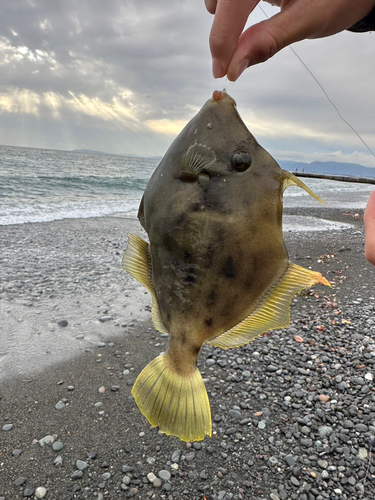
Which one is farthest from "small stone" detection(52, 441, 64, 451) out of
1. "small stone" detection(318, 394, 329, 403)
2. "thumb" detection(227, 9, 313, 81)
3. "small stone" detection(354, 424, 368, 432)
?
"thumb" detection(227, 9, 313, 81)

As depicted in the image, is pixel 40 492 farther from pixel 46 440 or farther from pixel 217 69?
→ pixel 217 69

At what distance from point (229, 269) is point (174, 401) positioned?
0.71 metres

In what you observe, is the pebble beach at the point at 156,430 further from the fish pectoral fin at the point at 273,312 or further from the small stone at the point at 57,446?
the fish pectoral fin at the point at 273,312

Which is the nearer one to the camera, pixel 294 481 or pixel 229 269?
pixel 229 269

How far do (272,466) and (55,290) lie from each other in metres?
6.00

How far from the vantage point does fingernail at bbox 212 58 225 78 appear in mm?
1848

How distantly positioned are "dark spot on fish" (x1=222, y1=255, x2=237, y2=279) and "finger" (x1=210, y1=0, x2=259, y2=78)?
1.06 m

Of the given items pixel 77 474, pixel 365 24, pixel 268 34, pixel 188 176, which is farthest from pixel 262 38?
pixel 77 474

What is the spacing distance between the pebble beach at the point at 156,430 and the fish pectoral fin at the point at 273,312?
8.26 ft

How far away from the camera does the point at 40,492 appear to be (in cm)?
342

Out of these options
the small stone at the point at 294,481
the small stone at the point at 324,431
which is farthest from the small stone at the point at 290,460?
the small stone at the point at 324,431

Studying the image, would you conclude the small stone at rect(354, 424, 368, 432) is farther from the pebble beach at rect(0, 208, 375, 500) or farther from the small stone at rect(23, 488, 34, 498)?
the small stone at rect(23, 488, 34, 498)

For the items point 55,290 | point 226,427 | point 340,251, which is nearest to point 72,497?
point 226,427

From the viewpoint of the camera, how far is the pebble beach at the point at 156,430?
350 centimetres
